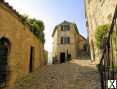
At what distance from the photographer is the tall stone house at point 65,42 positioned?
2890 cm

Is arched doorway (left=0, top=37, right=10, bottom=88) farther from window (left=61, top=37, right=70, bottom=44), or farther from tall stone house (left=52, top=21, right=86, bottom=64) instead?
window (left=61, top=37, right=70, bottom=44)

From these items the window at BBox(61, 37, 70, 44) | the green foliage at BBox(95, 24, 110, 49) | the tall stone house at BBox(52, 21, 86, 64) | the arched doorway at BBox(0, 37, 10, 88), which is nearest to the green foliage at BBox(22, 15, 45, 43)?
the green foliage at BBox(95, 24, 110, 49)

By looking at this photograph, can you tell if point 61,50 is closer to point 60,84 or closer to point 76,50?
point 76,50

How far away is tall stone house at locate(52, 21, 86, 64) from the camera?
2890 cm

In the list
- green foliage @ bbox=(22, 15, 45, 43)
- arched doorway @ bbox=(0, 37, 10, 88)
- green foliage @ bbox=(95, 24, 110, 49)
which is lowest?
arched doorway @ bbox=(0, 37, 10, 88)

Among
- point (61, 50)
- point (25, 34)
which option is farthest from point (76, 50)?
point (25, 34)

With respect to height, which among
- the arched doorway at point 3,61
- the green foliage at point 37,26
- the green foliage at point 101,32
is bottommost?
the arched doorway at point 3,61

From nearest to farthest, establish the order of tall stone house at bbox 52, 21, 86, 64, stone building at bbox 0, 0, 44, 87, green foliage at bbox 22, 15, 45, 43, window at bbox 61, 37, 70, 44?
stone building at bbox 0, 0, 44, 87 → green foliage at bbox 22, 15, 45, 43 → tall stone house at bbox 52, 21, 86, 64 → window at bbox 61, 37, 70, 44

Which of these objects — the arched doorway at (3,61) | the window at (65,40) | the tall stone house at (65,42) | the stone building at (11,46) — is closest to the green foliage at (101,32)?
the stone building at (11,46)

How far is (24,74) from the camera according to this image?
1118 centimetres

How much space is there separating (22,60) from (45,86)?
7.32ft

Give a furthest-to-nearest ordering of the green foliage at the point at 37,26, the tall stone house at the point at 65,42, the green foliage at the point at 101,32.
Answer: the tall stone house at the point at 65,42
the green foliage at the point at 37,26
the green foliage at the point at 101,32

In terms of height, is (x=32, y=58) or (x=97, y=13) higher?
(x=97, y=13)

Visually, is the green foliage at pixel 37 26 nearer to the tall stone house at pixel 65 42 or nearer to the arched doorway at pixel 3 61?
the arched doorway at pixel 3 61
